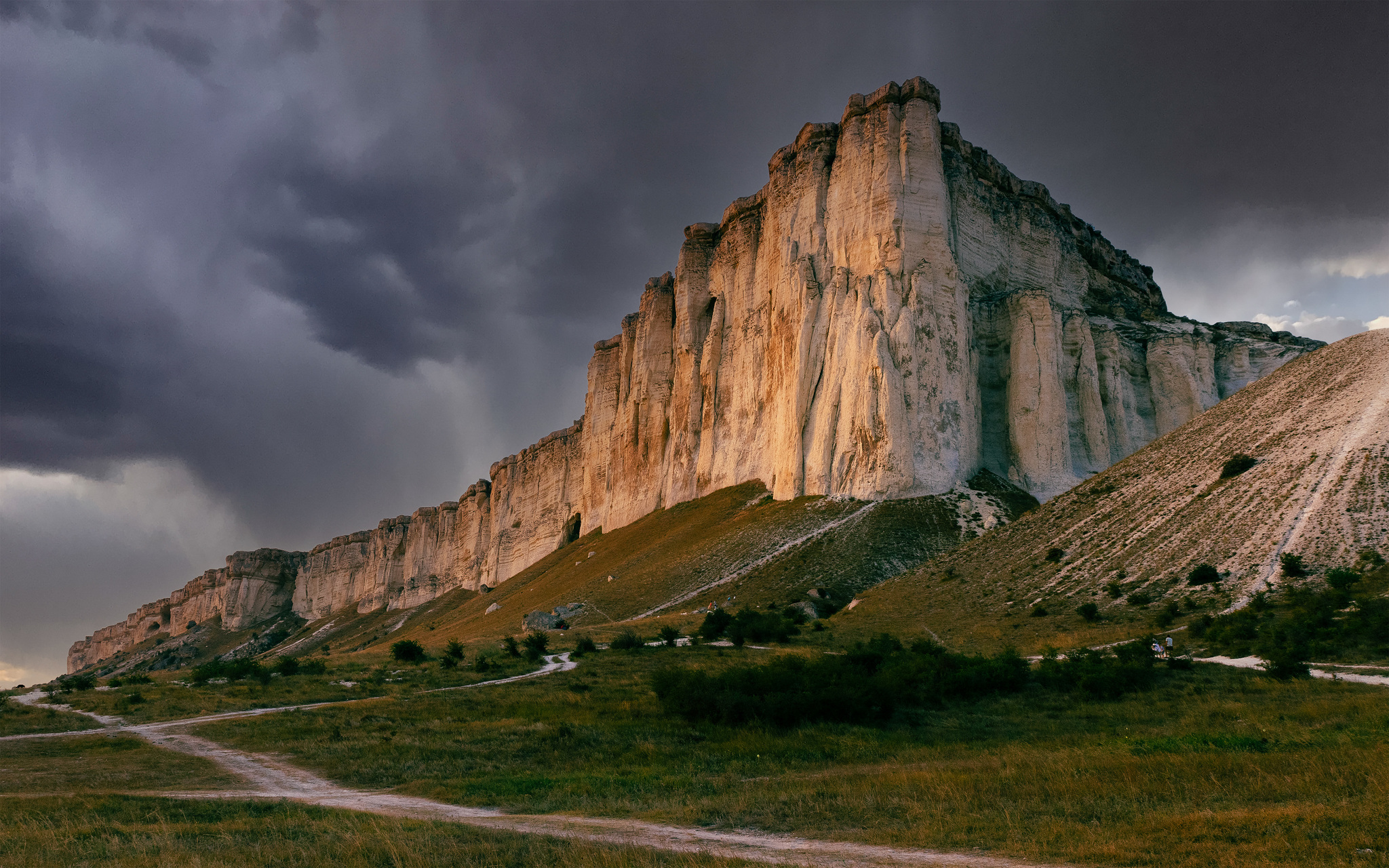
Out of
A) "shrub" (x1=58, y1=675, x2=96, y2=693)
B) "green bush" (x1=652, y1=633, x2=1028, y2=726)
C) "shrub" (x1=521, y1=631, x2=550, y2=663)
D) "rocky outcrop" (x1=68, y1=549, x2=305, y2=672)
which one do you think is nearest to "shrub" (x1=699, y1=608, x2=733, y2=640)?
"shrub" (x1=521, y1=631, x2=550, y2=663)

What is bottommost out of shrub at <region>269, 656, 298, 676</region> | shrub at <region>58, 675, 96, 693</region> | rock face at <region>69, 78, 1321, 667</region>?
shrub at <region>58, 675, 96, 693</region>

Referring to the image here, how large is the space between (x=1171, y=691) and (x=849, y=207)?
47691 millimetres

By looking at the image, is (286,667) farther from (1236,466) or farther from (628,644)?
(1236,466)

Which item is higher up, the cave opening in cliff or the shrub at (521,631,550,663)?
the cave opening in cliff

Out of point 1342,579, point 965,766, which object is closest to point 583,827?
point 965,766

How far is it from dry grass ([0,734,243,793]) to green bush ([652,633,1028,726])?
7932mm

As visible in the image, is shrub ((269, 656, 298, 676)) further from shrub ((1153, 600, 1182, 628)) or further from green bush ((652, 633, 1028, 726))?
shrub ((1153, 600, 1182, 628))

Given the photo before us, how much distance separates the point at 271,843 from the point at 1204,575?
26.7 m

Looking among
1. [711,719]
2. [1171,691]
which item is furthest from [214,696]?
[1171,691]

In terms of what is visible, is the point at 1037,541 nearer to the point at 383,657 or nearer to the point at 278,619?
the point at 383,657

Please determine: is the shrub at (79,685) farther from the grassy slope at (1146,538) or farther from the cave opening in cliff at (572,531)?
the cave opening in cliff at (572,531)

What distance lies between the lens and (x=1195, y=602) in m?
24.2

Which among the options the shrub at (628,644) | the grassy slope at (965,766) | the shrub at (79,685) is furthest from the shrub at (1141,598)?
the shrub at (79,685)

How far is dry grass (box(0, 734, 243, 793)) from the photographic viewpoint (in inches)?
446
